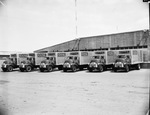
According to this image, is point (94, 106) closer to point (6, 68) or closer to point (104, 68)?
point (104, 68)

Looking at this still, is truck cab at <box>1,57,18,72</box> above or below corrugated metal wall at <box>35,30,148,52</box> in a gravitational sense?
below

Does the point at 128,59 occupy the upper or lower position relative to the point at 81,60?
upper

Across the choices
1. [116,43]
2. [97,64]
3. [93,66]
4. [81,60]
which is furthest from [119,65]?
[116,43]

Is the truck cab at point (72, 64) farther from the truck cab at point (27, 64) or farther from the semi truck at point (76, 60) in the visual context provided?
the truck cab at point (27, 64)

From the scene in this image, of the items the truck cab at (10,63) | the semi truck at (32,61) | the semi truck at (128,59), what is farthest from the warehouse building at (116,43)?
the truck cab at (10,63)

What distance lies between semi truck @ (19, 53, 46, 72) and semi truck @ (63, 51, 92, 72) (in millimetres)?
4386

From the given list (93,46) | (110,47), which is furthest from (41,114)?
(93,46)

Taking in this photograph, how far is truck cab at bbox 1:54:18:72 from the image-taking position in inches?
1056

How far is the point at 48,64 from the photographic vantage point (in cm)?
2475

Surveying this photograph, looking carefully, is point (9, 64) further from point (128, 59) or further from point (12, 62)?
point (128, 59)

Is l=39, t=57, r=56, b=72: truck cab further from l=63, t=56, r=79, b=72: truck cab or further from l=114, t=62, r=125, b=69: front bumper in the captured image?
l=114, t=62, r=125, b=69: front bumper

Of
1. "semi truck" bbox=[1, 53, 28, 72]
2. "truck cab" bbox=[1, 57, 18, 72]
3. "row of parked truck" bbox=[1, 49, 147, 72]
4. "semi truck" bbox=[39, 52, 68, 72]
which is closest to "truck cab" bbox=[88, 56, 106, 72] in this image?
"row of parked truck" bbox=[1, 49, 147, 72]

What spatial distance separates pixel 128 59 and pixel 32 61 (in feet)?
46.0

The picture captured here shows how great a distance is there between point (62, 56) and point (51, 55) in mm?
1602
